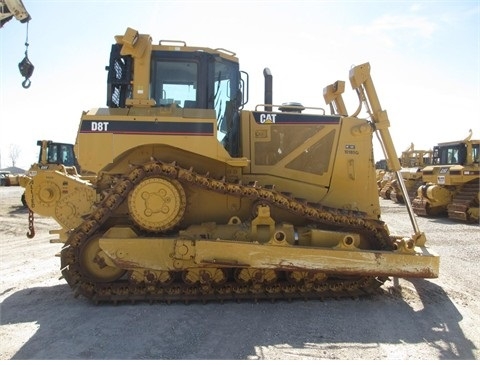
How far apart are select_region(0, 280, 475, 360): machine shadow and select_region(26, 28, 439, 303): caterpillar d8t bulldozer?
10.7 inches

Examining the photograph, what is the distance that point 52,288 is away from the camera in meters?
5.70

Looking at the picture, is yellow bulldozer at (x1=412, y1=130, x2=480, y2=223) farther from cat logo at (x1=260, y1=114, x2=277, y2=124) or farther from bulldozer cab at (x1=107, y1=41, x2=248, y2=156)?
bulldozer cab at (x1=107, y1=41, x2=248, y2=156)

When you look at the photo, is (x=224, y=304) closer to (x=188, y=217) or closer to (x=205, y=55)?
(x=188, y=217)

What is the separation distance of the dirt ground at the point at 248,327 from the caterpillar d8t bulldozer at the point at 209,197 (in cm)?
30

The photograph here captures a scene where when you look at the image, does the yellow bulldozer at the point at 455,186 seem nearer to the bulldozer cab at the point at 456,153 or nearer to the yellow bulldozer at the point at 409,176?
the bulldozer cab at the point at 456,153

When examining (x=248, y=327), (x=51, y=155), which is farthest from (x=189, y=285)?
(x=51, y=155)

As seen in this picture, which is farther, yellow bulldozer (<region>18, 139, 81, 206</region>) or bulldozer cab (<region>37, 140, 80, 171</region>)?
bulldozer cab (<region>37, 140, 80, 171</region>)

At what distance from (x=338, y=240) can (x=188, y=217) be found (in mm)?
2076

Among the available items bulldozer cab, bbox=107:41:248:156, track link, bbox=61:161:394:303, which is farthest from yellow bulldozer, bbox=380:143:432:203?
bulldozer cab, bbox=107:41:248:156

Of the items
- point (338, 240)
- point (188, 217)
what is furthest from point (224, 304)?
point (338, 240)

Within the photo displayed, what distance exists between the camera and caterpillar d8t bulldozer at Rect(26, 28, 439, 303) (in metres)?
4.91

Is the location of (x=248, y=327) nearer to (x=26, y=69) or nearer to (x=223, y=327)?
(x=223, y=327)
